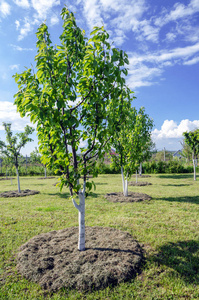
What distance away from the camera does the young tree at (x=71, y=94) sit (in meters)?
3.03

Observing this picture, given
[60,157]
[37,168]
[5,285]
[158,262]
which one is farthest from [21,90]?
[37,168]

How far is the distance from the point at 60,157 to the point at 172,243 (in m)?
3.24

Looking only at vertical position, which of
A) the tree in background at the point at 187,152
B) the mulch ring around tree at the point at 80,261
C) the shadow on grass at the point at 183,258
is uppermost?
the tree in background at the point at 187,152

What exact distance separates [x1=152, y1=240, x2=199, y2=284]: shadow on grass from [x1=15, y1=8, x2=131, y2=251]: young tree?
1651 mm

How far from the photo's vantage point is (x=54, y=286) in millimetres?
2939

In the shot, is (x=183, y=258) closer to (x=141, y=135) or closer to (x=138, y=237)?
(x=138, y=237)

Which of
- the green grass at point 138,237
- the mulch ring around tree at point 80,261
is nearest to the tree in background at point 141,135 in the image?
the green grass at point 138,237

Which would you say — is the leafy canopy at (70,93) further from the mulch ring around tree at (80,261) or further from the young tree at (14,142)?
the young tree at (14,142)

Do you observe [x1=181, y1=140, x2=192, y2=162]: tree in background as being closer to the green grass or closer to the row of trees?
the green grass

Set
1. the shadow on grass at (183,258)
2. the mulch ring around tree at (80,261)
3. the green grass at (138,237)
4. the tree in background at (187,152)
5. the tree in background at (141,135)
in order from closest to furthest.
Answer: the green grass at (138,237) → the mulch ring around tree at (80,261) → the shadow on grass at (183,258) → the tree in background at (141,135) → the tree in background at (187,152)

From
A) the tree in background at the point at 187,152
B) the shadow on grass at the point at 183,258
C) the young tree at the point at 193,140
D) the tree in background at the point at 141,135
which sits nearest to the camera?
the shadow on grass at the point at 183,258

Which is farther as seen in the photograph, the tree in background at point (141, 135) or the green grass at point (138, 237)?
the tree in background at point (141, 135)

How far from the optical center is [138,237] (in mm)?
4688

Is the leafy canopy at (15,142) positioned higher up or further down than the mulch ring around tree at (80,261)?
higher up
